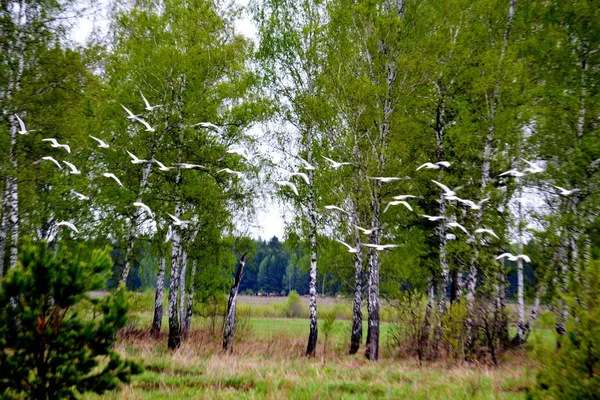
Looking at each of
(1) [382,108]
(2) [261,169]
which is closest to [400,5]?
(1) [382,108]

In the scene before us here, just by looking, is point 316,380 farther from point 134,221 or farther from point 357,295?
point 134,221

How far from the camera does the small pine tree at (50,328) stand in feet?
12.8

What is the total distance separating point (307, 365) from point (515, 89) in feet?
35.0

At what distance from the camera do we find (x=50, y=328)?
403 centimetres

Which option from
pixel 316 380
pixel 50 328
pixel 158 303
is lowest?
pixel 316 380

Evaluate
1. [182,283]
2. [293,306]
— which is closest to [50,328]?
[182,283]

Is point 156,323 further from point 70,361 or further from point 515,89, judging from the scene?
point 515,89

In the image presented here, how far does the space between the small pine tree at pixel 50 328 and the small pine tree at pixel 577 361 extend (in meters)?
4.54

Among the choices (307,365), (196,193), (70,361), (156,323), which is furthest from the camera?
(156,323)

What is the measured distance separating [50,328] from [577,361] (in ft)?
17.6

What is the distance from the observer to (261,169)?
16641 mm

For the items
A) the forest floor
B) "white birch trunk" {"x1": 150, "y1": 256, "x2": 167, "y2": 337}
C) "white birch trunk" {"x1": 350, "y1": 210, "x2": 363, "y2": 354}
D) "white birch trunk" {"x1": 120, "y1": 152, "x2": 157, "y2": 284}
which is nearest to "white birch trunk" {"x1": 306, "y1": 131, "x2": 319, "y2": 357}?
"white birch trunk" {"x1": 350, "y1": 210, "x2": 363, "y2": 354}

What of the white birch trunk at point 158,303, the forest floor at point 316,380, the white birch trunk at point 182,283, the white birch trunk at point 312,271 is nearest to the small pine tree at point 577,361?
the forest floor at point 316,380

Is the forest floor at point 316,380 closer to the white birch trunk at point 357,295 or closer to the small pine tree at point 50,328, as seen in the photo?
the white birch trunk at point 357,295
